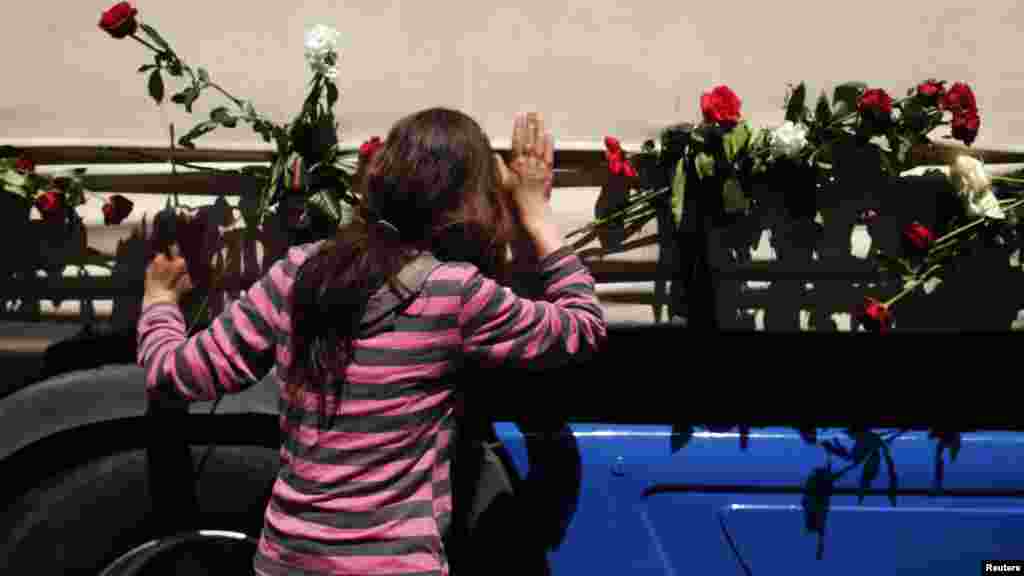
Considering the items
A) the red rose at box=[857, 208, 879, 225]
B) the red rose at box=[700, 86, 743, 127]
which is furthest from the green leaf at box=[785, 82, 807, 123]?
the red rose at box=[857, 208, 879, 225]

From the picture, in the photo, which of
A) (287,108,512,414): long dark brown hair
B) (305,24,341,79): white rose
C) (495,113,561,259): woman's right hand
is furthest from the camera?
(305,24,341,79): white rose

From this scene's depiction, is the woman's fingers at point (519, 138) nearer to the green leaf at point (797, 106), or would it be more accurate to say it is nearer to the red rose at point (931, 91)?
the green leaf at point (797, 106)

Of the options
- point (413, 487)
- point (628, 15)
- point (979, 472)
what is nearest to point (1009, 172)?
point (979, 472)

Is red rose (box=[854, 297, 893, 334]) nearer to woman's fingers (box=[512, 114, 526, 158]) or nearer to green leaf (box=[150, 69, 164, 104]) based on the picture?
woman's fingers (box=[512, 114, 526, 158])

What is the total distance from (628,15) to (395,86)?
1.90 ft

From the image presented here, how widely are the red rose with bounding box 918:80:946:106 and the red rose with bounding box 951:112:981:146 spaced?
7 cm

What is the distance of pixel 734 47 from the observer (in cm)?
218

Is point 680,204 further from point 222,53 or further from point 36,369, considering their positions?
point 36,369

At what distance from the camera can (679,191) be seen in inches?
83.2

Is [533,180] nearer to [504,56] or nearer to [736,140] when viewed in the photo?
[504,56]

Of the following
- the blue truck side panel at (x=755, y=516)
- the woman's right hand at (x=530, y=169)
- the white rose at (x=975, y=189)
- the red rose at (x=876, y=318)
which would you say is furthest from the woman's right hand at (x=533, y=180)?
the white rose at (x=975, y=189)

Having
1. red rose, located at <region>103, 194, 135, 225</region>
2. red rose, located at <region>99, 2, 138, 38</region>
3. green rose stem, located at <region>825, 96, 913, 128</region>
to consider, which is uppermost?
red rose, located at <region>99, 2, 138, 38</region>

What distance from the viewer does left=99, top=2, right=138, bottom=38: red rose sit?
6.47 feet

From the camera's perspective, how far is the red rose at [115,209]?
6.92 feet
